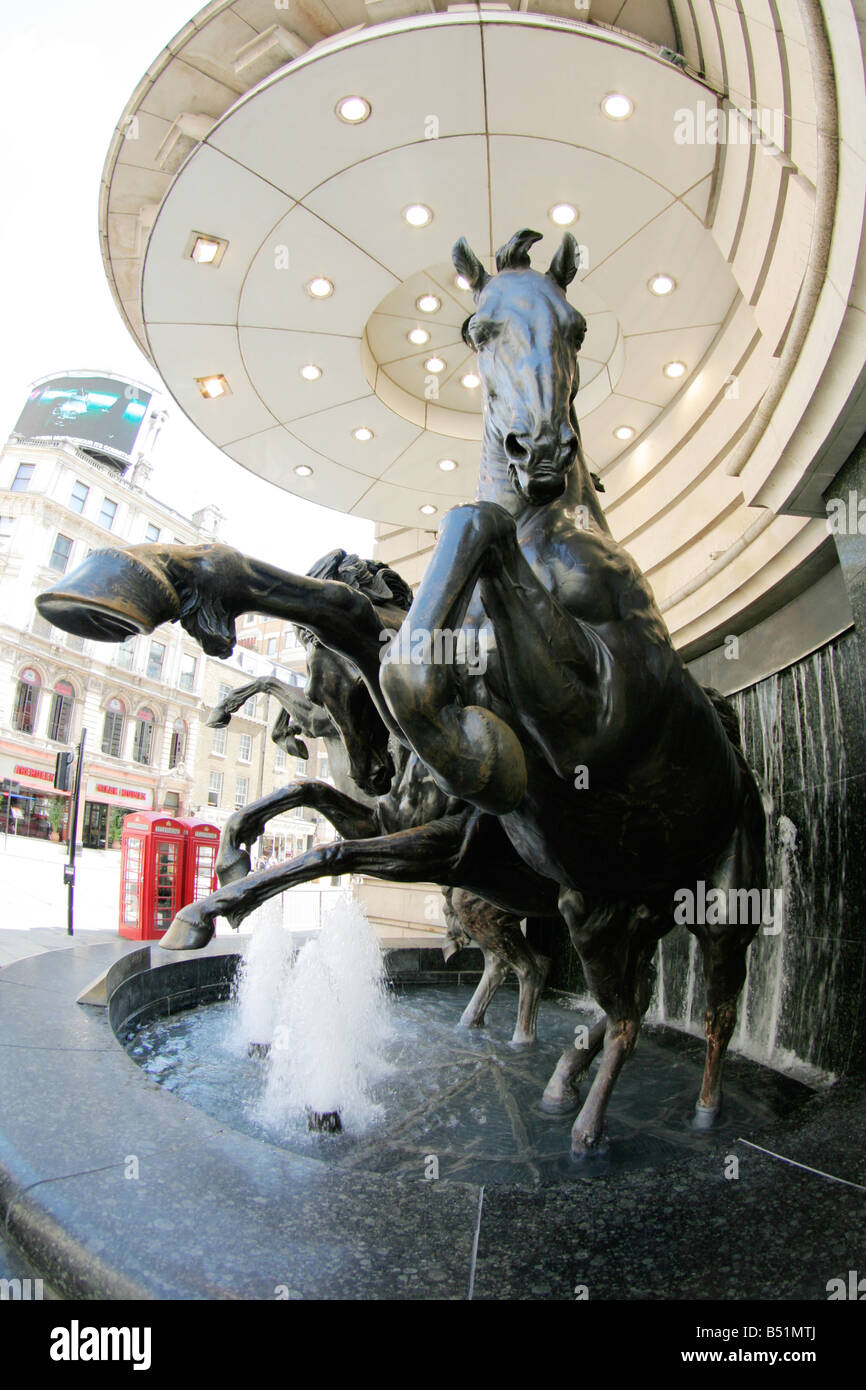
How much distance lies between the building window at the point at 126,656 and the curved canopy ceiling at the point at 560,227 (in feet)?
117

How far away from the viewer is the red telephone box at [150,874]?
1121 cm

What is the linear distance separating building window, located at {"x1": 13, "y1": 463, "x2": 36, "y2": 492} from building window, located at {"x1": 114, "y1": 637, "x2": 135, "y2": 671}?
33.3ft

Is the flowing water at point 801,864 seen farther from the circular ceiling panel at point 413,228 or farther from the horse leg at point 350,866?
the circular ceiling panel at point 413,228

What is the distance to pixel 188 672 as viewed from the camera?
150ft

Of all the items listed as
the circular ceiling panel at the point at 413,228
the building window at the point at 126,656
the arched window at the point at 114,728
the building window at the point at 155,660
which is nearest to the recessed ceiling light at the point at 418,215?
the circular ceiling panel at the point at 413,228

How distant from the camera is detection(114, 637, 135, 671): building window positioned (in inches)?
1644

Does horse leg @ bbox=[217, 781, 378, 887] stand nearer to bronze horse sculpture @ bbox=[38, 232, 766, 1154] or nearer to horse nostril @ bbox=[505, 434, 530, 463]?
bronze horse sculpture @ bbox=[38, 232, 766, 1154]

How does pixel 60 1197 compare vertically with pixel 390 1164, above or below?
above

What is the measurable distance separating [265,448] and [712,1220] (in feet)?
32.2

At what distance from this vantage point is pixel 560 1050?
481 cm

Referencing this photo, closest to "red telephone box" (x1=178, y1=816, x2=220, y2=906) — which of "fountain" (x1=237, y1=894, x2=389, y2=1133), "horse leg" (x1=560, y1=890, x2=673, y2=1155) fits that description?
"fountain" (x1=237, y1=894, x2=389, y2=1133)

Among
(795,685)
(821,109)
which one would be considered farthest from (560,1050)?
(821,109)

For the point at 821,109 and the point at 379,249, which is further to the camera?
the point at 379,249
